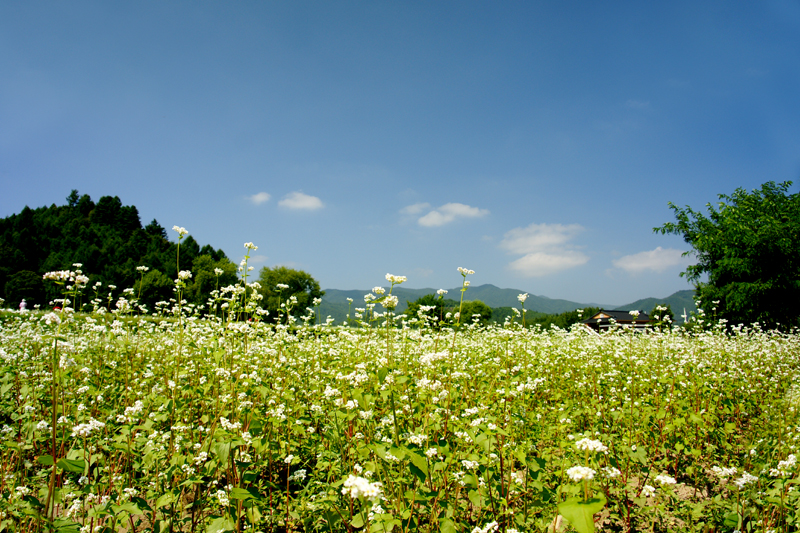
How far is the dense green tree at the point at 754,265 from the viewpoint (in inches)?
826

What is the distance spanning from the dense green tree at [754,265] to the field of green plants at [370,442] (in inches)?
785

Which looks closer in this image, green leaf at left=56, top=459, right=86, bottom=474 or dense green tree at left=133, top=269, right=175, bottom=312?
green leaf at left=56, top=459, right=86, bottom=474

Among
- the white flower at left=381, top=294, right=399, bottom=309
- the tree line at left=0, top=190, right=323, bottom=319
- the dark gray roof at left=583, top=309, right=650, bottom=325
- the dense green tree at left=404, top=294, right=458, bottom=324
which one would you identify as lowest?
the dark gray roof at left=583, top=309, right=650, bottom=325

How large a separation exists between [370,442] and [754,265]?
2884cm

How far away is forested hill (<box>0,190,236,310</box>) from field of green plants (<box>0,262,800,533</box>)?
172 ft

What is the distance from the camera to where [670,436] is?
4.09 meters

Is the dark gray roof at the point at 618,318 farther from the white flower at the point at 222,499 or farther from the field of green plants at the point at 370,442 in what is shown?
the white flower at the point at 222,499

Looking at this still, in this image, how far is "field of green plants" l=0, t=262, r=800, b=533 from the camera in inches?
98.6

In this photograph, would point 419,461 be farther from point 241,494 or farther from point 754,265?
point 754,265

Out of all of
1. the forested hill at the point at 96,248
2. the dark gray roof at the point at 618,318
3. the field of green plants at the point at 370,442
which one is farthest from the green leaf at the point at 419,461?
the forested hill at the point at 96,248

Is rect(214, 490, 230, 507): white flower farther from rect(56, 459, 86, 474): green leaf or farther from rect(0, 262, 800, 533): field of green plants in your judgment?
rect(56, 459, 86, 474): green leaf

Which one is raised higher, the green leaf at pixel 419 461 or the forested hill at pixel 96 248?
the forested hill at pixel 96 248

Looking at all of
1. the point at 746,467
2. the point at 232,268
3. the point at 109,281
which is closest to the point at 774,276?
the point at 746,467

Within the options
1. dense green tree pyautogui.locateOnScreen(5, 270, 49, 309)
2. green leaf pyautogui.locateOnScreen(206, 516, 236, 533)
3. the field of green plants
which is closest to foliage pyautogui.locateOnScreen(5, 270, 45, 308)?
dense green tree pyautogui.locateOnScreen(5, 270, 49, 309)
